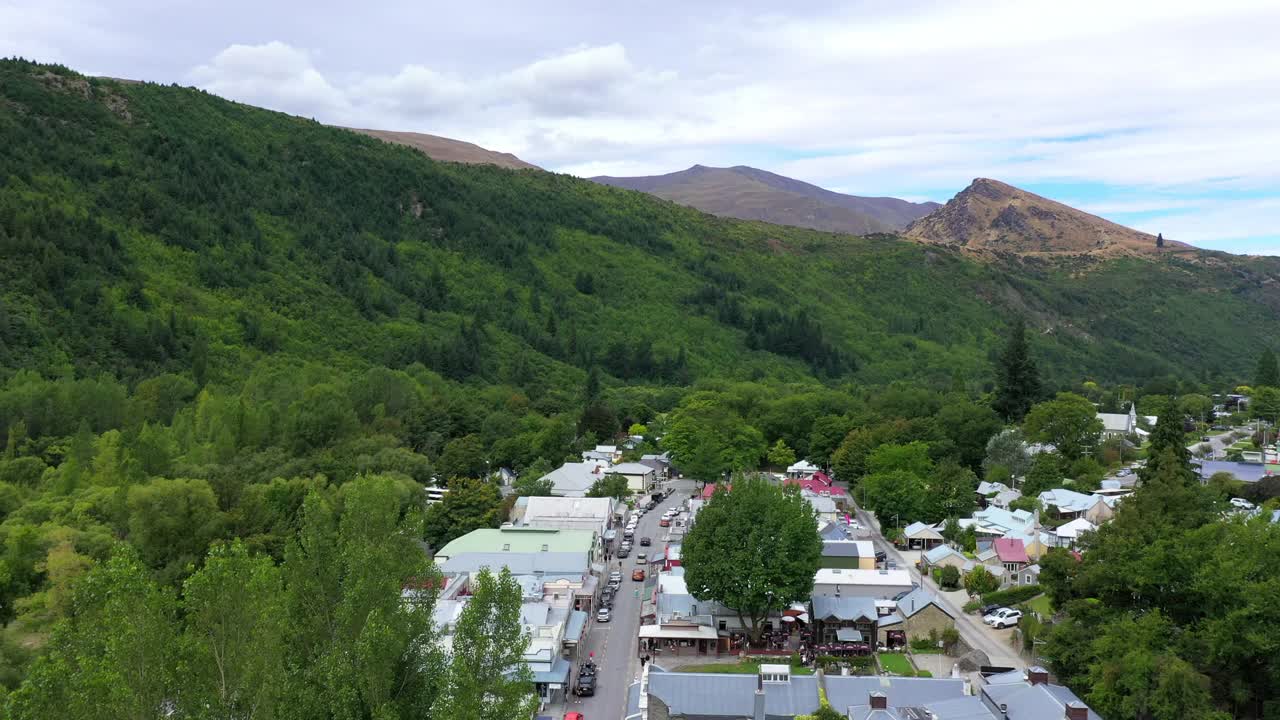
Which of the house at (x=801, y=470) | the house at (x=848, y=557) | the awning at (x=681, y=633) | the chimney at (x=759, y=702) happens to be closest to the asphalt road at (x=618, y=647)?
the awning at (x=681, y=633)

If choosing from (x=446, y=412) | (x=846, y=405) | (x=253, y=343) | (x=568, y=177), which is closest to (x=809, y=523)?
(x=446, y=412)

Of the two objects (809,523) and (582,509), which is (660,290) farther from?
(809,523)

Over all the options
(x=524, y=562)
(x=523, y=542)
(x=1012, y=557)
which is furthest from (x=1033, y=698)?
(x=523, y=542)

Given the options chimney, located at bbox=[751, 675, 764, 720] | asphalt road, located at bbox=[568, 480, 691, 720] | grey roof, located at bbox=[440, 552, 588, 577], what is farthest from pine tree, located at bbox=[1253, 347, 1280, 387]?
chimney, located at bbox=[751, 675, 764, 720]

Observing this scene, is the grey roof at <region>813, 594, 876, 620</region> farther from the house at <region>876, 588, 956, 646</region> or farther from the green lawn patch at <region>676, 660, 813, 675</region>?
the green lawn patch at <region>676, 660, 813, 675</region>

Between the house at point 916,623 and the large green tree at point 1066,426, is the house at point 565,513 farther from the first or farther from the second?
the large green tree at point 1066,426

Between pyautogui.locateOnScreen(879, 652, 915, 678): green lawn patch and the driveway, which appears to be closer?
pyautogui.locateOnScreen(879, 652, 915, 678): green lawn patch

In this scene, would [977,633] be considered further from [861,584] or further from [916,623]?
[861,584]
